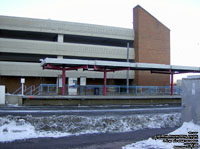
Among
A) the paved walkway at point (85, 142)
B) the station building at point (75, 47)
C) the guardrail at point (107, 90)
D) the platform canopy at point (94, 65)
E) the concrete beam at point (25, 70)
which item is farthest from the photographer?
the station building at point (75, 47)

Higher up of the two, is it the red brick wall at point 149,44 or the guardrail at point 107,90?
the red brick wall at point 149,44

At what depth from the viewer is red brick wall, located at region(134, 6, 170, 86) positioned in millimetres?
37375

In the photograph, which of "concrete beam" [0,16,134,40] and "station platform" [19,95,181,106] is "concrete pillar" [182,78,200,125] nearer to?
"station platform" [19,95,181,106]

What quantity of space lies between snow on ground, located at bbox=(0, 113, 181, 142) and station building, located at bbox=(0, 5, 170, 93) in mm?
22007

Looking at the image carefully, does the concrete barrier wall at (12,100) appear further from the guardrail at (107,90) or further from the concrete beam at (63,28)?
the concrete beam at (63,28)

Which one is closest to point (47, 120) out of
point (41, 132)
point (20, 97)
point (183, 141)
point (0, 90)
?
point (41, 132)

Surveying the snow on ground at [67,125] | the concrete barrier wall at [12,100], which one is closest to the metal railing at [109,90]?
the concrete barrier wall at [12,100]

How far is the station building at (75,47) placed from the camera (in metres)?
32.7

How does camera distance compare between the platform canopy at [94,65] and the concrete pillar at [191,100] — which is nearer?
the concrete pillar at [191,100]

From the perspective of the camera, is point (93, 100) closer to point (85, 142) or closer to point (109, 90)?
point (109, 90)

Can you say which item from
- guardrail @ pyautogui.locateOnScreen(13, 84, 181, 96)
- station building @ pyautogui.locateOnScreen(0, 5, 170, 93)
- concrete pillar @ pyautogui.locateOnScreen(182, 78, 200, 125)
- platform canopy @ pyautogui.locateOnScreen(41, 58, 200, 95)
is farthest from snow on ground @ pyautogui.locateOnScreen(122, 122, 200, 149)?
station building @ pyautogui.locateOnScreen(0, 5, 170, 93)

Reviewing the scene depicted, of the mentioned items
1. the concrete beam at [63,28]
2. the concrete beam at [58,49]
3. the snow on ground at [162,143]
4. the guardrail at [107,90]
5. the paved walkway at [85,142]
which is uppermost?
the concrete beam at [63,28]

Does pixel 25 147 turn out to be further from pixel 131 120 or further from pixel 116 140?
pixel 131 120

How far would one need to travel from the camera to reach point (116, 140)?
27.6 feet
